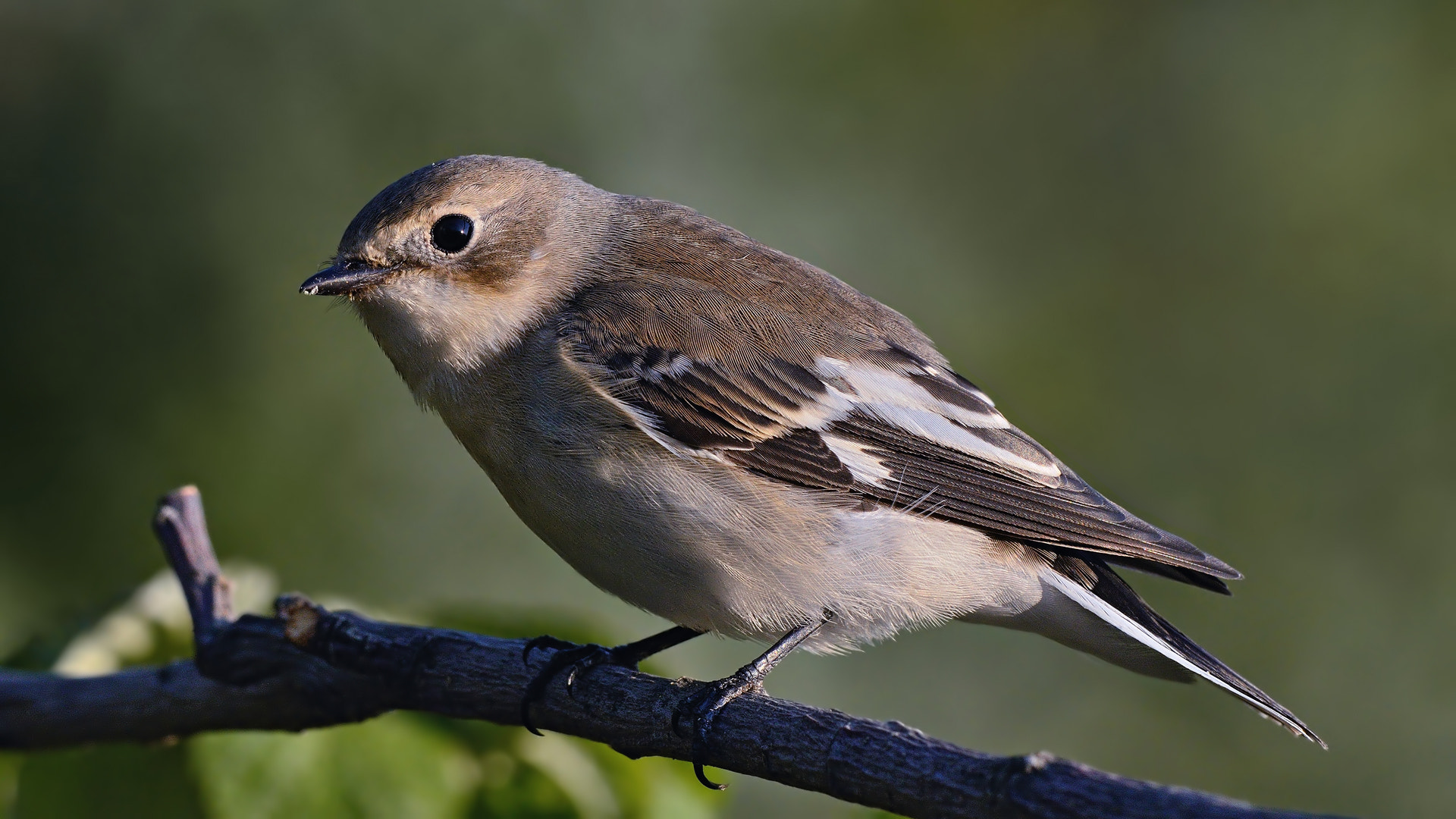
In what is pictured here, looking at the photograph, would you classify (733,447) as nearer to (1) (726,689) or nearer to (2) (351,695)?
(1) (726,689)

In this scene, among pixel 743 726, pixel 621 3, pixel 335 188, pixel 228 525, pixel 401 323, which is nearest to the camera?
pixel 743 726

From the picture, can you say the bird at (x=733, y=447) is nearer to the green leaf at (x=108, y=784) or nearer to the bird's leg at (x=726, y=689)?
the bird's leg at (x=726, y=689)

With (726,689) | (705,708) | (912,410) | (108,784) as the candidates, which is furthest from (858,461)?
(108,784)

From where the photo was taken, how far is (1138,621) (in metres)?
3.46

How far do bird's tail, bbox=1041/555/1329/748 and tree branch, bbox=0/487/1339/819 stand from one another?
3.69ft

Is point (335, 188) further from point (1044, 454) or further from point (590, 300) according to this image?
point (1044, 454)

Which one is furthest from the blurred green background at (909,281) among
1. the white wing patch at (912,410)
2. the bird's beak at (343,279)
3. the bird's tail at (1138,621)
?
the bird's tail at (1138,621)

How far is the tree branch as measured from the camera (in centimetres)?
259

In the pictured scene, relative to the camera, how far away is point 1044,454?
3.60 m

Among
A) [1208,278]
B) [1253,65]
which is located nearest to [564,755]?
[1208,278]

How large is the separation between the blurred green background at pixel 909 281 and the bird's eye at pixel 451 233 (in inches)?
39.5

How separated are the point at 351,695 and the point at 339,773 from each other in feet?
1.04

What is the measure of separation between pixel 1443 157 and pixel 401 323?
15.1 ft

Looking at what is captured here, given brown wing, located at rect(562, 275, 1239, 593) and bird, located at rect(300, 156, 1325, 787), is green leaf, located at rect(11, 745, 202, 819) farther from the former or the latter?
brown wing, located at rect(562, 275, 1239, 593)
